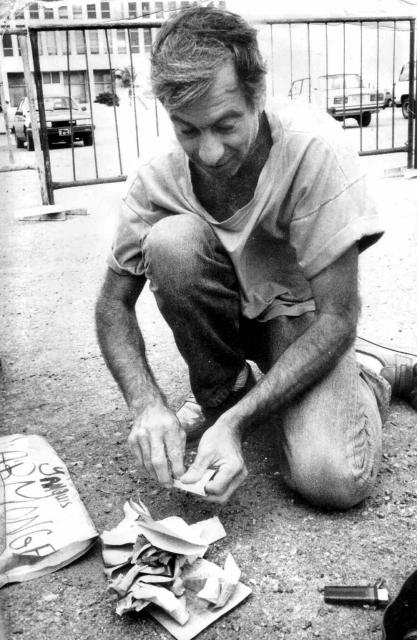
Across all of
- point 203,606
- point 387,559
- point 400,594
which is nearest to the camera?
point 400,594

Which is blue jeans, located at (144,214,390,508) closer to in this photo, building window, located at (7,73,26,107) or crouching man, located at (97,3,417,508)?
crouching man, located at (97,3,417,508)

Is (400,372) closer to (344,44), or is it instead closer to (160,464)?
(160,464)

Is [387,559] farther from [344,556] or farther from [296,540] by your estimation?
[296,540]

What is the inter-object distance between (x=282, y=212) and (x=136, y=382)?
607 mm

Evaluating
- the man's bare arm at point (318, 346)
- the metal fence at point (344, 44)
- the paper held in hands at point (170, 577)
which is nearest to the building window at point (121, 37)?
the metal fence at point (344, 44)

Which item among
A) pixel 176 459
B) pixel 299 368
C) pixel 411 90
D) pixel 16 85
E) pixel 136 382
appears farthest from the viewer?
pixel 16 85

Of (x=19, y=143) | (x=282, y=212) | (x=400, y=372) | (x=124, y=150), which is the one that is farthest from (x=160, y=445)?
(x=19, y=143)

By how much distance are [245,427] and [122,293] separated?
55 cm

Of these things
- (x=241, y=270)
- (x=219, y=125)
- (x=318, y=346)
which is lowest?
(x=318, y=346)

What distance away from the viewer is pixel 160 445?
1891 millimetres

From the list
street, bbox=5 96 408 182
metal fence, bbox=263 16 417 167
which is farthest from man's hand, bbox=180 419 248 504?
metal fence, bbox=263 16 417 167

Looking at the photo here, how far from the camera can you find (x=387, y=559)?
1808 mm

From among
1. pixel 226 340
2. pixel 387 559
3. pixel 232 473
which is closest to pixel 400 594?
pixel 387 559

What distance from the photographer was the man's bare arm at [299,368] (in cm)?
185
